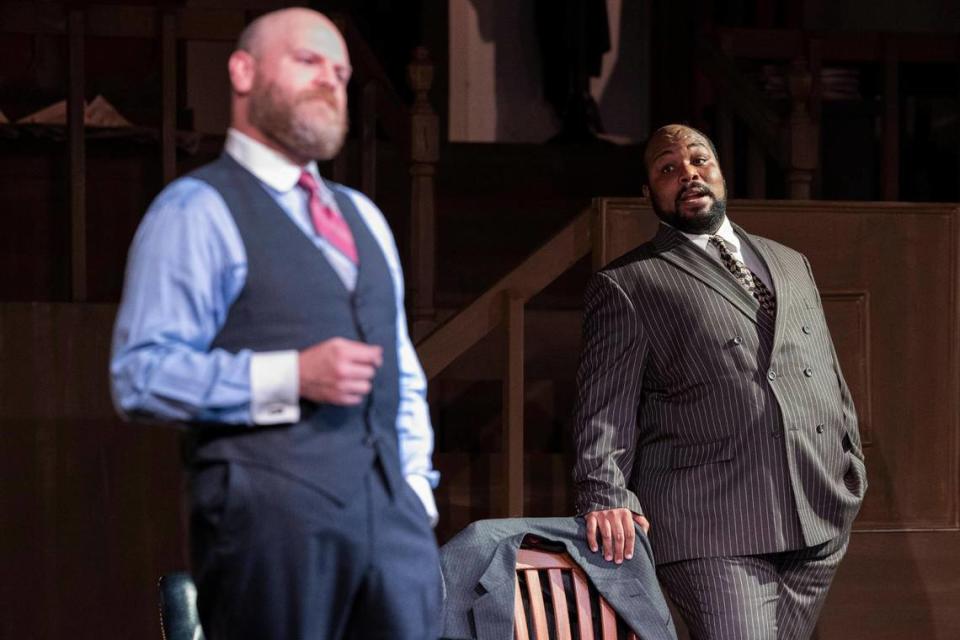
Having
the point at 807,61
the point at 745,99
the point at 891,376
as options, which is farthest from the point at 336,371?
the point at 807,61

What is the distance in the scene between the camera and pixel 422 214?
4.83 metres

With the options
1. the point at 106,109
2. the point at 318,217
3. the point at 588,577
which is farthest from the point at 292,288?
the point at 106,109

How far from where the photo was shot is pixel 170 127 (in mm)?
4887

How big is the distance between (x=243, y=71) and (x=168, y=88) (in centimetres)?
320

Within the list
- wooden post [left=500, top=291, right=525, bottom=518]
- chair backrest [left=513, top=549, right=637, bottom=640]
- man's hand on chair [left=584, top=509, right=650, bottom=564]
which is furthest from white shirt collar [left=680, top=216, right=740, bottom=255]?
wooden post [left=500, top=291, right=525, bottom=518]

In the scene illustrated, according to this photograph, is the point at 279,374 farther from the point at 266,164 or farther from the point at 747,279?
the point at 747,279

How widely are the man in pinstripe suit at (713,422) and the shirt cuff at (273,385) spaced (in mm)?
1177

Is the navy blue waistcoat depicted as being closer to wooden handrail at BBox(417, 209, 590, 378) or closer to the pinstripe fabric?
the pinstripe fabric

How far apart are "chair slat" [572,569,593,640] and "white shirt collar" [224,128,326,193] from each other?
117 cm

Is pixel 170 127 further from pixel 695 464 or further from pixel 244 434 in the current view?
pixel 244 434

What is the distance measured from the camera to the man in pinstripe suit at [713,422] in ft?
9.11

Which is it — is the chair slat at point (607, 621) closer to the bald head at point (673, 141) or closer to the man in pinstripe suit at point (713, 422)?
the man in pinstripe suit at point (713, 422)

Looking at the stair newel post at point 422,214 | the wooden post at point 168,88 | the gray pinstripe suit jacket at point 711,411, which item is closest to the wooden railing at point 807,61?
the stair newel post at point 422,214

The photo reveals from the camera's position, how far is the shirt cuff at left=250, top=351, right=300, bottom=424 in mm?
1636
